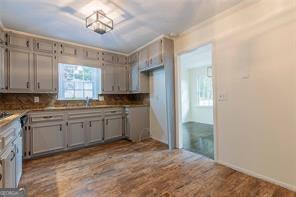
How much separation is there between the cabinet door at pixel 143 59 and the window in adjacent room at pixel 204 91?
308cm

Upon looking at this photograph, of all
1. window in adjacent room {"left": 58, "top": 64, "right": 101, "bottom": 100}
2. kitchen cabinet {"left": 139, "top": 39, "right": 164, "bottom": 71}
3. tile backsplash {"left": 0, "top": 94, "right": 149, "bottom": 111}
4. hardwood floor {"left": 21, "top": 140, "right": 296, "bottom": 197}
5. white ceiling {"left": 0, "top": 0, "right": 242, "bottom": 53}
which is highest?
white ceiling {"left": 0, "top": 0, "right": 242, "bottom": 53}

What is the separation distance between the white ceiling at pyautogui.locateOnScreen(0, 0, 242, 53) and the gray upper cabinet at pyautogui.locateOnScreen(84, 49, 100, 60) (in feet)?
1.61

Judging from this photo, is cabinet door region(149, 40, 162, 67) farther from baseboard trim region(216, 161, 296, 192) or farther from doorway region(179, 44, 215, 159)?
baseboard trim region(216, 161, 296, 192)

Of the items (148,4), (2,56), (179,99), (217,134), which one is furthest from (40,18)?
(217,134)

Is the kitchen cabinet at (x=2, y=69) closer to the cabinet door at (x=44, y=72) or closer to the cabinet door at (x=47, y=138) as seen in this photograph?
the cabinet door at (x=44, y=72)

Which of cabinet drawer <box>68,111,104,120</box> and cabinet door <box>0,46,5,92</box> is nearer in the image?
cabinet door <box>0,46,5,92</box>

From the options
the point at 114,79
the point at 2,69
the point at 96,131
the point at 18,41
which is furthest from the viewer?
the point at 114,79

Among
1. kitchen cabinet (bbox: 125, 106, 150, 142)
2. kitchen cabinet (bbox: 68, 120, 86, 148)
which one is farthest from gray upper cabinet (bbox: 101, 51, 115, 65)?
kitchen cabinet (bbox: 68, 120, 86, 148)

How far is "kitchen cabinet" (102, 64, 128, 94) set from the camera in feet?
13.7

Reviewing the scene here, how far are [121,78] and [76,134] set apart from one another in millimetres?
1861

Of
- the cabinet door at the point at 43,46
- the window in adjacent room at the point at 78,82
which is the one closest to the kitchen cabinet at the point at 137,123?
the window in adjacent room at the point at 78,82

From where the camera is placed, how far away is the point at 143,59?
4.03 metres

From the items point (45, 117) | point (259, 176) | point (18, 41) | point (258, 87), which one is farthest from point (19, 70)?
point (259, 176)

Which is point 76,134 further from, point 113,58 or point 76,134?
point 113,58
